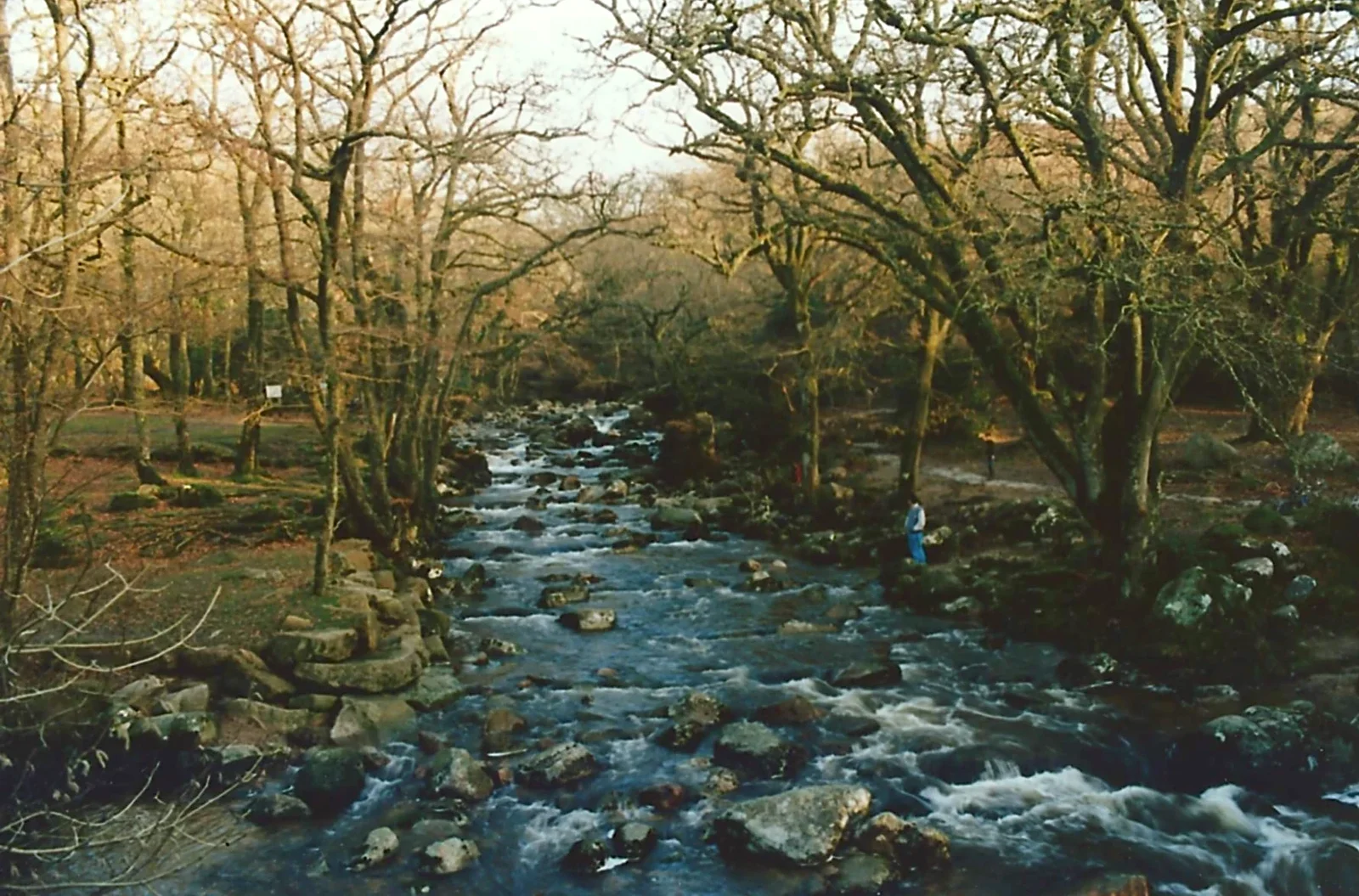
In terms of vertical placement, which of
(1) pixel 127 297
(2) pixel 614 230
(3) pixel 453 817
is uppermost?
(2) pixel 614 230

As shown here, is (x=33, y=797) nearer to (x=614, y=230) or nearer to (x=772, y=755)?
(x=772, y=755)

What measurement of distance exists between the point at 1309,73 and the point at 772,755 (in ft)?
34.1

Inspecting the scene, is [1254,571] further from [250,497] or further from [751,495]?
[250,497]

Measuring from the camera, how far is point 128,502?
68.9 ft

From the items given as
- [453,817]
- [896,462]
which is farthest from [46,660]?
[896,462]

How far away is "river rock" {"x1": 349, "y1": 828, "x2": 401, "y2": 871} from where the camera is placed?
9.59 metres

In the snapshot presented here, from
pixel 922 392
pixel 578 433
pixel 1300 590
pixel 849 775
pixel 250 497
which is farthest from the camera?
pixel 578 433

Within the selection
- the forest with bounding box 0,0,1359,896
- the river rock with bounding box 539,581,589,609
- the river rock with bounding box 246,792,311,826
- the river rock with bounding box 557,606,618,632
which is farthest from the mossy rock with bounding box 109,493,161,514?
the river rock with bounding box 246,792,311,826

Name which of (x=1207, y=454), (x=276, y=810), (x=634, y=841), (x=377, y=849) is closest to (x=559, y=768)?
(x=634, y=841)

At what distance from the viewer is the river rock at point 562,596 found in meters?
19.0

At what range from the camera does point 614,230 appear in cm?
2309

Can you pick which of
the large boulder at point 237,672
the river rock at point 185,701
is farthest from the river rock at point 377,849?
the large boulder at point 237,672

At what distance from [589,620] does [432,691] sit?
401cm

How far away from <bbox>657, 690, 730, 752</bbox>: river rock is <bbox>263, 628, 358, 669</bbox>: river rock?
434 cm
